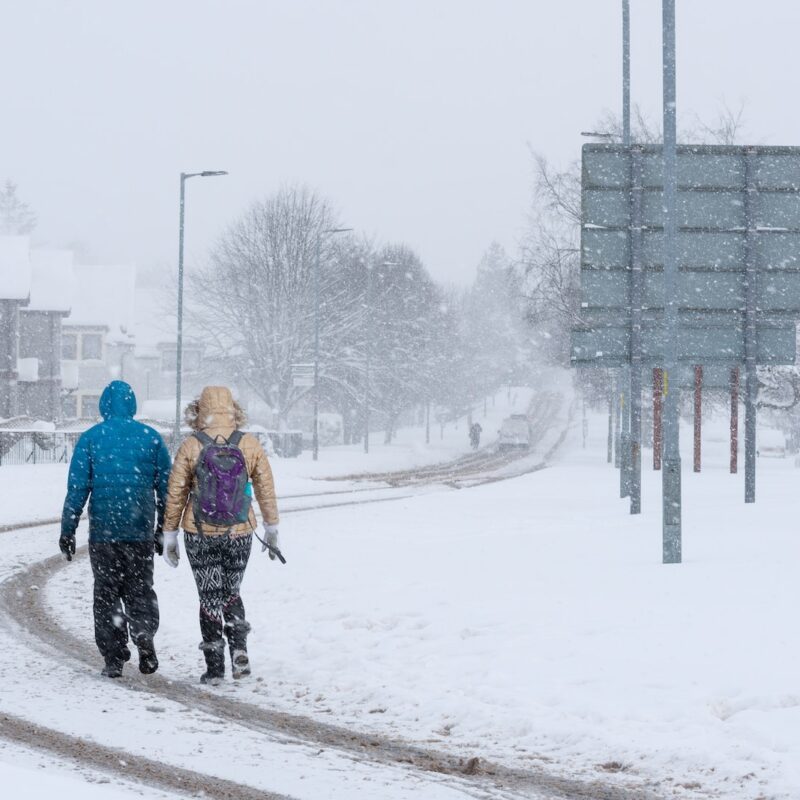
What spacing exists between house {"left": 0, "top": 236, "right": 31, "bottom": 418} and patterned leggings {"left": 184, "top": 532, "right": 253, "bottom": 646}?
47.6 metres

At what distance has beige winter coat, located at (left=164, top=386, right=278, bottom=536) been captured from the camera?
26.9 feet

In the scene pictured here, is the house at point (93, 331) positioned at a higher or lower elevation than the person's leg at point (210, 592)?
higher

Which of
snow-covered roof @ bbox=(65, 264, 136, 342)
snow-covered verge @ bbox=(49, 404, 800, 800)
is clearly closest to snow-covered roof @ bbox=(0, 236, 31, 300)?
snow-covered roof @ bbox=(65, 264, 136, 342)

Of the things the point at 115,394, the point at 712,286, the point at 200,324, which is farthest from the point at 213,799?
the point at 200,324

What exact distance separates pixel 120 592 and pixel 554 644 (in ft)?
9.39

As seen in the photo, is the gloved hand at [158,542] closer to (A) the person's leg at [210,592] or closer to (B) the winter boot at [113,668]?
(A) the person's leg at [210,592]

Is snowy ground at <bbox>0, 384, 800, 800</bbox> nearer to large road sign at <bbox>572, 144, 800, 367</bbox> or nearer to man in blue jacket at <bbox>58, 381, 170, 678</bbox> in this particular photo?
man in blue jacket at <bbox>58, 381, 170, 678</bbox>

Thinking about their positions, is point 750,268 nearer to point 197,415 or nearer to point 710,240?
point 710,240

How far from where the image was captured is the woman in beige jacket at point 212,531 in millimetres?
8211

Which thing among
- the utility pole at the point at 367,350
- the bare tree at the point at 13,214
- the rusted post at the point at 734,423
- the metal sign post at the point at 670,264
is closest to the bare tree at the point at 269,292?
the utility pole at the point at 367,350

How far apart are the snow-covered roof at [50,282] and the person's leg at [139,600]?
52.7m

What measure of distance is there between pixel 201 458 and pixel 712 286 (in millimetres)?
8802

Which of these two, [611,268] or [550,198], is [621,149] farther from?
[550,198]

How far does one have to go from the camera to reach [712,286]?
15.3 m
